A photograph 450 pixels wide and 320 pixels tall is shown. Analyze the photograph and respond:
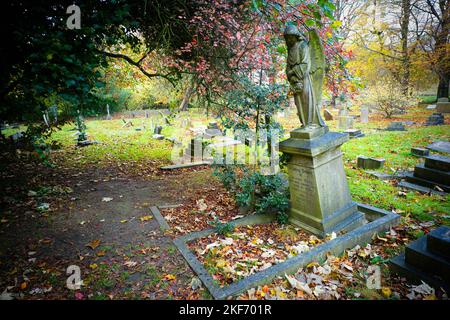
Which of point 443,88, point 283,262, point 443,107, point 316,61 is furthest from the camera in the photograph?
point 443,88

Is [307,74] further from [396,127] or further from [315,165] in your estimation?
[396,127]

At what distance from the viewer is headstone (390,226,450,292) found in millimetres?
2875

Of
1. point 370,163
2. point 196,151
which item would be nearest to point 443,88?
point 370,163

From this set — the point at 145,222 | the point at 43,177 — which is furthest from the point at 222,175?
the point at 43,177

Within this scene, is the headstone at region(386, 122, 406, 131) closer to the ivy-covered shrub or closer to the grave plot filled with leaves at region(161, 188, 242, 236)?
the ivy-covered shrub

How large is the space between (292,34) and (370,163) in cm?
543

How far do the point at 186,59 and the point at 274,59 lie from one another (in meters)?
2.54

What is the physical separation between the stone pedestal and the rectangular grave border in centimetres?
36

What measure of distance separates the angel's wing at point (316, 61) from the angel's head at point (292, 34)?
33 centimetres

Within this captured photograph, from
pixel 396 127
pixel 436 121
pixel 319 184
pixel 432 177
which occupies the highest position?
pixel 436 121

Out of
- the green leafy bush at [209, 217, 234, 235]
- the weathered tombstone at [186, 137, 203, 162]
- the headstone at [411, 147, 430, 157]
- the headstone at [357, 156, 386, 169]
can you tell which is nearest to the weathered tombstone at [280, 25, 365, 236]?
the green leafy bush at [209, 217, 234, 235]

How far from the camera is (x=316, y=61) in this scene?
4.36 m
